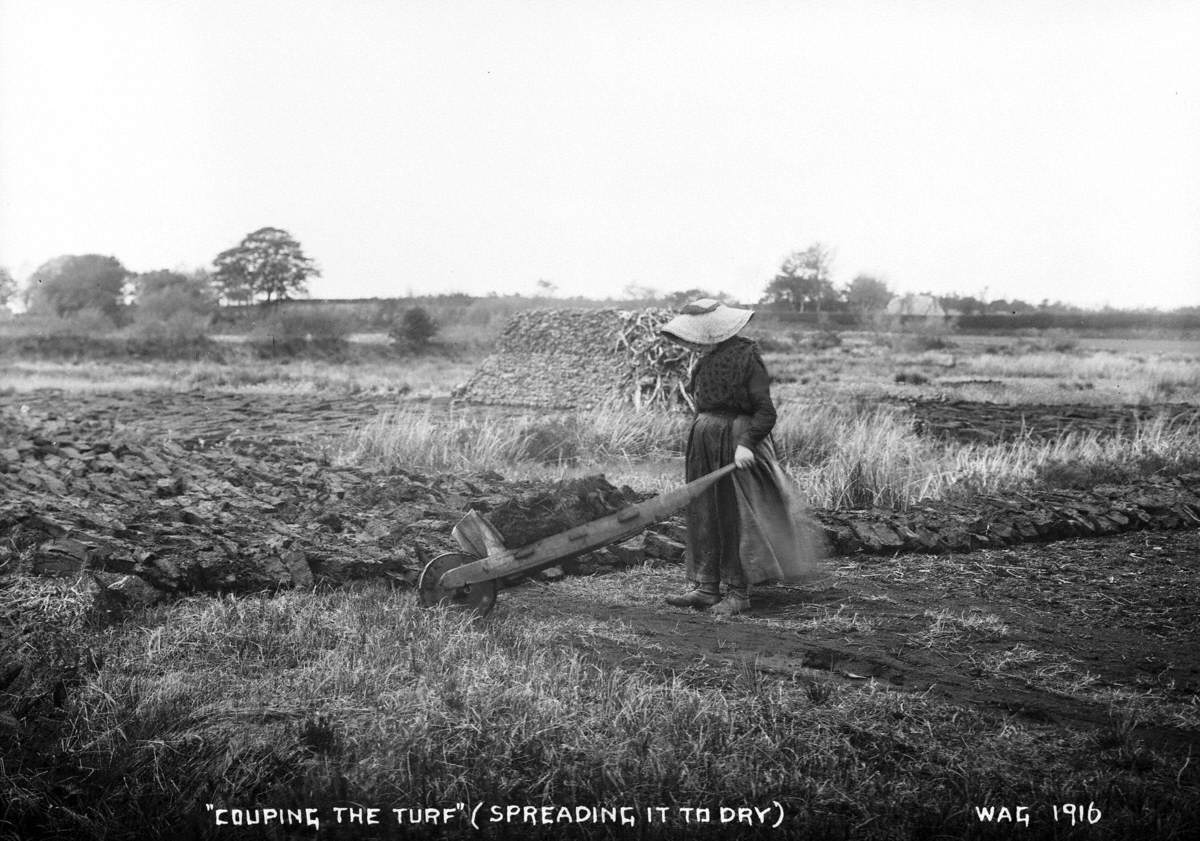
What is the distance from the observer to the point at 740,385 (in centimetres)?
519

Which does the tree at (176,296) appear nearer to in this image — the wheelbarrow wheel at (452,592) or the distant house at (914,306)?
the distant house at (914,306)

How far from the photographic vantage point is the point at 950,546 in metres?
6.84

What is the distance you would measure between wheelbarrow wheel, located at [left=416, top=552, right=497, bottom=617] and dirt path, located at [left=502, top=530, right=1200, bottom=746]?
40 centimetres

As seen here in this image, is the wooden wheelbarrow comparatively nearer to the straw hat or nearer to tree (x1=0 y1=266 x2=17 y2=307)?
the straw hat

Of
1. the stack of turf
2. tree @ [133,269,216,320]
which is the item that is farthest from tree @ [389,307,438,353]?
the stack of turf

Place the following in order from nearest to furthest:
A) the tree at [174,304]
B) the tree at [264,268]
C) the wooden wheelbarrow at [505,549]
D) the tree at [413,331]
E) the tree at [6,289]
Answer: the wooden wheelbarrow at [505,549] < the tree at [6,289] < the tree at [264,268] < the tree at [174,304] < the tree at [413,331]

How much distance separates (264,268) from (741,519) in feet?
99.7

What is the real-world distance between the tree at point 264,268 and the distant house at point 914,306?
27.3 meters

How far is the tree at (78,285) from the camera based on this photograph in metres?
36.9

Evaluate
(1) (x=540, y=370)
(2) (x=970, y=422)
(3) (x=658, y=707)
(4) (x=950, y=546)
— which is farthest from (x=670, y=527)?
(1) (x=540, y=370)

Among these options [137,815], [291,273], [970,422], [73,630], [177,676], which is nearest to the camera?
[137,815]

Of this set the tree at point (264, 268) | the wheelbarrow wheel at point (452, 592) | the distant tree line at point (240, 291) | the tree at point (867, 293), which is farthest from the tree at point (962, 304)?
the wheelbarrow wheel at point (452, 592)

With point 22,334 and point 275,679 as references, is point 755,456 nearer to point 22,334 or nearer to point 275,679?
point 275,679

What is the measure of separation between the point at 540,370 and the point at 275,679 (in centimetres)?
1404
